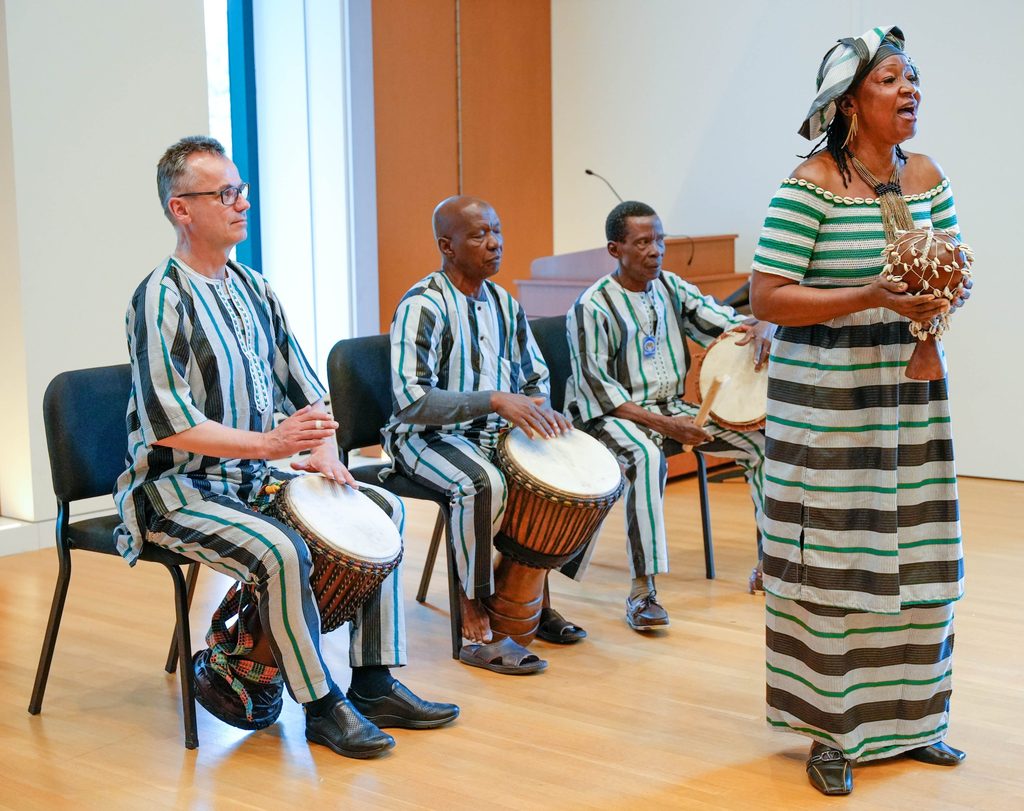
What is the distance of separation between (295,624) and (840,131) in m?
1.55

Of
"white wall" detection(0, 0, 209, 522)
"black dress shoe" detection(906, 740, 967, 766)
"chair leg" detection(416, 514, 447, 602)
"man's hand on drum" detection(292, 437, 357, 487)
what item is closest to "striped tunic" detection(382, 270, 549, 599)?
"man's hand on drum" detection(292, 437, 357, 487)

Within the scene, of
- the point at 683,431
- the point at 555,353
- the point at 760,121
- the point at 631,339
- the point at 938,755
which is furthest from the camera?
the point at 760,121

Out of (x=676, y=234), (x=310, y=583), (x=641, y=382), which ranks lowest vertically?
(x=310, y=583)

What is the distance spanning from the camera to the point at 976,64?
561 centimetres

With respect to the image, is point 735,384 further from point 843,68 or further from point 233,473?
point 233,473

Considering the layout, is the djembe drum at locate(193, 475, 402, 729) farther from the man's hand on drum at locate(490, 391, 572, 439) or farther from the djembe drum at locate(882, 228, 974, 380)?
the djembe drum at locate(882, 228, 974, 380)

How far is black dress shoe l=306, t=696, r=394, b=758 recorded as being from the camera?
278cm

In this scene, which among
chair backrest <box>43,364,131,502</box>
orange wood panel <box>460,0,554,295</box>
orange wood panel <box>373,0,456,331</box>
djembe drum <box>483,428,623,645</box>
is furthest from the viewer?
orange wood panel <box>460,0,554,295</box>

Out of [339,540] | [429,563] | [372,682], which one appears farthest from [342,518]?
[429,563]

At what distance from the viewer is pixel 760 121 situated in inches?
249

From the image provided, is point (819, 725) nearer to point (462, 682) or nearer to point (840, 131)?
point (462, 682)

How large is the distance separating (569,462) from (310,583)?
87 centimetres

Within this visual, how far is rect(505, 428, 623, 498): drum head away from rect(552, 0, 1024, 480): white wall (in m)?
2.84

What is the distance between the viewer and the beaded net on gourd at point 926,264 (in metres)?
2.37
